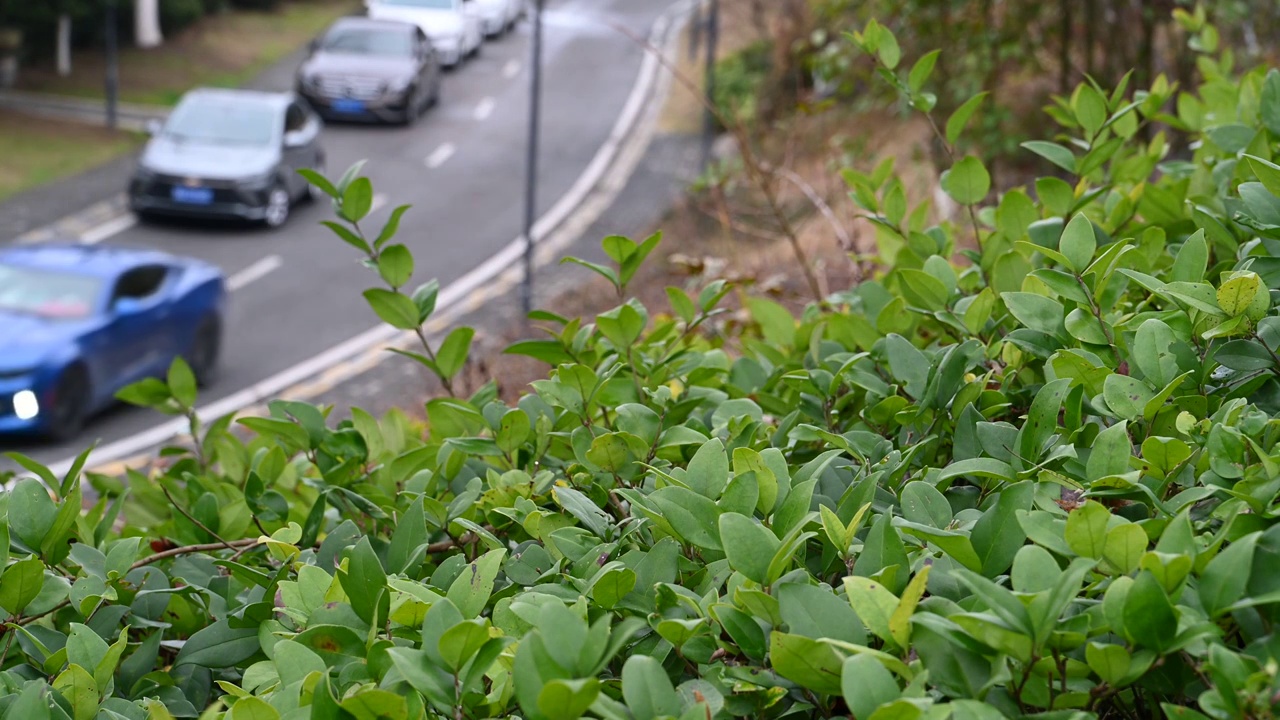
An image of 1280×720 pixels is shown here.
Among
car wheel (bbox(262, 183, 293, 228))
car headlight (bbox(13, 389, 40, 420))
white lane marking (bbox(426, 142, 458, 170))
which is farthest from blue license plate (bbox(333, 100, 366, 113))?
car headlight (bbox(13, 389, 40, 420))

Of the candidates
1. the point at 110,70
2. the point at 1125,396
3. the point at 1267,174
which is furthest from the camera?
the point at 110,70

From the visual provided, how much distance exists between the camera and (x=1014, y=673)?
1.26 meters

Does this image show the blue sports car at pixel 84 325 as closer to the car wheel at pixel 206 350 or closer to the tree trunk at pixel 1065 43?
the car wheel at pixel 206 350

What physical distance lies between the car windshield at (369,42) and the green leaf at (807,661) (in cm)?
2290

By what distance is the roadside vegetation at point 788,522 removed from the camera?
1253 mm

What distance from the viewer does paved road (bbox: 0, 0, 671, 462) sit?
47.5 ft

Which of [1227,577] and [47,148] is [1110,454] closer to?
[1227,577]

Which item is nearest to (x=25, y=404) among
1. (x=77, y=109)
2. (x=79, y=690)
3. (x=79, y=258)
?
(x=79, y=258)

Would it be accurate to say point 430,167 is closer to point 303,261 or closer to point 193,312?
point 303,261

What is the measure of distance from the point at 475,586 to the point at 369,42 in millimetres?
22795

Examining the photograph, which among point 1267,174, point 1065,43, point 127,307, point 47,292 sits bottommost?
point 127,307

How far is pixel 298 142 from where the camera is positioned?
58.1 feet

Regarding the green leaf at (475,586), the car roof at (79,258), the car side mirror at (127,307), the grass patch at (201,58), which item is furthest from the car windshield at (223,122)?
the green leaf at (475,586)

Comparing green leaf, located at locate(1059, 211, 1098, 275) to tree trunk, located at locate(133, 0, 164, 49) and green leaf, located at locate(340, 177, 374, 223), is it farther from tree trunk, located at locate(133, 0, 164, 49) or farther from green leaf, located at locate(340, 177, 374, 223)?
tree trunk, located at locate(133, 0, 164, 49)
